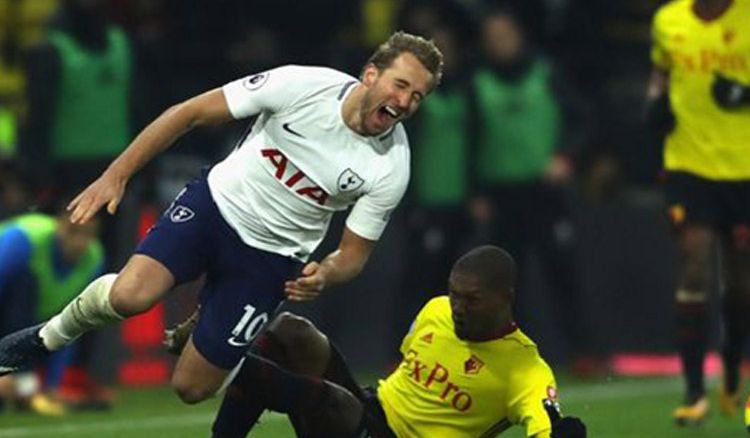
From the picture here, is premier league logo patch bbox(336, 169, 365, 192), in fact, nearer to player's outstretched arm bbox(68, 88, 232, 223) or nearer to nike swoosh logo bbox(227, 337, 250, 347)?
player's outstretched arm bbox(68, 88, 232, 223)

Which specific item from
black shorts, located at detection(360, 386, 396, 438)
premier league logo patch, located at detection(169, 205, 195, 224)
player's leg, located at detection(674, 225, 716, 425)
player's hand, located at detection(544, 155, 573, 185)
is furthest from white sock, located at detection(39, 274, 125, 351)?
player's hand, located at detection(544, 155, 573, 185)

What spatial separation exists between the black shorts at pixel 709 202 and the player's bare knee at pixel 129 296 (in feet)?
11.9

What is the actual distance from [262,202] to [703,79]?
3.28 meters

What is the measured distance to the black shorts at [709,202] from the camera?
13.0m

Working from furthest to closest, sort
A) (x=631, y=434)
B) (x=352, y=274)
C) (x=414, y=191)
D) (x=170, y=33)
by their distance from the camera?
(x=170, y=33)
(x=414, y=191)
(x=631, y=434)
(x=352, y=274)

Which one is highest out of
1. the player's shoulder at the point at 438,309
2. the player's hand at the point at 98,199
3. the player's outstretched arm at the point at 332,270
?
the player's hand at the point at 98,199

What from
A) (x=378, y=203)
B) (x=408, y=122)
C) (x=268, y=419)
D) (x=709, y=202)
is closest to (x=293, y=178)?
(x=378, y=203)

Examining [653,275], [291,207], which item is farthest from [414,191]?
[291,207]

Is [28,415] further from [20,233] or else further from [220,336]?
[220,336]

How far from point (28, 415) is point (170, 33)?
4.84 meters

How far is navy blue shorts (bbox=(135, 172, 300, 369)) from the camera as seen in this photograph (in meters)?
10.5

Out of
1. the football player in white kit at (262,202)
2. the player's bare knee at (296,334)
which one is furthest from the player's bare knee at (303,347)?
the football player in white kit at (262,202)

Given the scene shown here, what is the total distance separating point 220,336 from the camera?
10461 mm

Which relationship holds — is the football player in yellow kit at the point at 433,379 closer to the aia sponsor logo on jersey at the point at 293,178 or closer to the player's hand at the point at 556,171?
the aia sponsor logo on jersey at the point at 293,178
